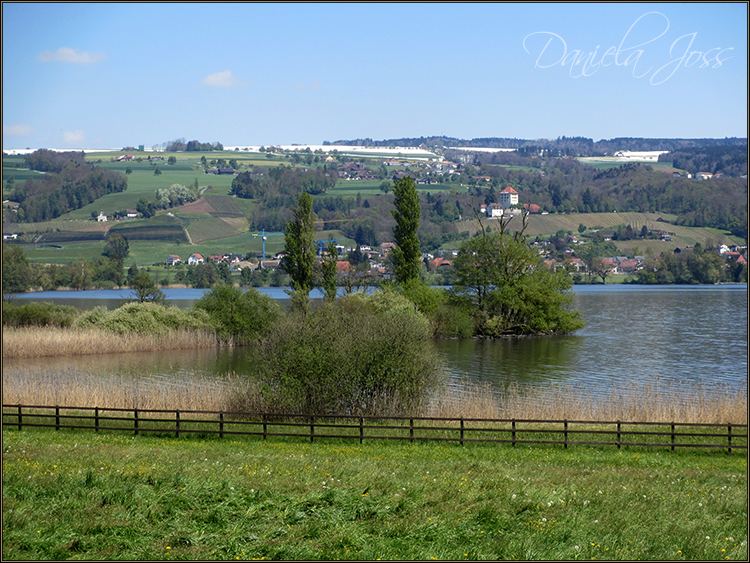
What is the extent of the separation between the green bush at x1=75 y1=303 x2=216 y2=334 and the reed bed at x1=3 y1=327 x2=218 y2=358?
0.60m

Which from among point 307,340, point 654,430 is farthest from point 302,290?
point 654,430

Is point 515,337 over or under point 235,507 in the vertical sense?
under

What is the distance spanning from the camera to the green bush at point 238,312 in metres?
60.5

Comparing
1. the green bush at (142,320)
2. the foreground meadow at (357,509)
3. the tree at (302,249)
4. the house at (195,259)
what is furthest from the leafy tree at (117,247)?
the foreground meadow at (357,509)

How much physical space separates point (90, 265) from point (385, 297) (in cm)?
10924

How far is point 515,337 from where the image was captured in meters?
67.5

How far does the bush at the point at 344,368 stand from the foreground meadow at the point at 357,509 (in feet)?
29.4

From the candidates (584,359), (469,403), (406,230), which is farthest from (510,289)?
(469,403)

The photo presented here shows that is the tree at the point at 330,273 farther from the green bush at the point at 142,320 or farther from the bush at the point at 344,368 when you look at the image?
the bush at the point at 344,368

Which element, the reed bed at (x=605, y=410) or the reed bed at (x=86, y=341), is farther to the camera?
the reed bed at (x=86, y=341)

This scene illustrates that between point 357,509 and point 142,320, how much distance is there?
46.6m

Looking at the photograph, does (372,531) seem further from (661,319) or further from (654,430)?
(661,319)

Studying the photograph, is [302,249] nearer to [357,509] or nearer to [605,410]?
[605,410]

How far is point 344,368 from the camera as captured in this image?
27.3 m
